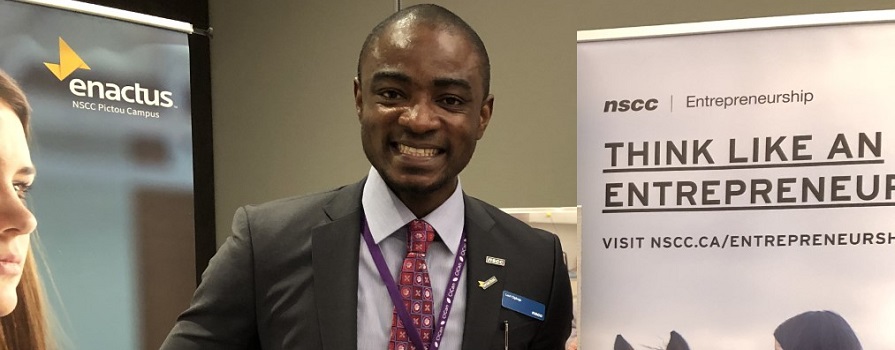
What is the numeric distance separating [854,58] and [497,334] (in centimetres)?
158

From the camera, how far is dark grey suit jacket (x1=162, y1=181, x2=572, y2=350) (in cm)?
118

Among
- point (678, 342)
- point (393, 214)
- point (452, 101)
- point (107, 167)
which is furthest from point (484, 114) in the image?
point (107, 167)

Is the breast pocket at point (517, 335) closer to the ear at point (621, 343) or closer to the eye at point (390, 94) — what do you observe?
the eye at point (390, 94)

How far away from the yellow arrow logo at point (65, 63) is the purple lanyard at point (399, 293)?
1617mm

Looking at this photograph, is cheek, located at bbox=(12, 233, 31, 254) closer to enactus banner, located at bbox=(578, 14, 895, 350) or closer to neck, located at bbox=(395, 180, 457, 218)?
neck, located at bbox=(395, 180, 457, 218)

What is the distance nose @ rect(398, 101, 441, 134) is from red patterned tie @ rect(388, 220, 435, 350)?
7.9 inches

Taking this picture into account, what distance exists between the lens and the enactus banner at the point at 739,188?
212 centimetres

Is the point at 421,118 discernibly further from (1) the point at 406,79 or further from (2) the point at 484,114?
(2) the point at 484,114

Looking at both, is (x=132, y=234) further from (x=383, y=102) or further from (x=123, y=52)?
(x=383, y=102)

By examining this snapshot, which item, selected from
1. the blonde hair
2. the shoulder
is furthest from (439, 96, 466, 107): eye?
the blonde hair

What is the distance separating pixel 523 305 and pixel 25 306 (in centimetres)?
186

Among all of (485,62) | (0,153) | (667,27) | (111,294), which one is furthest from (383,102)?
(111,294)

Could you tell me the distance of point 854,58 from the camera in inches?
83.6

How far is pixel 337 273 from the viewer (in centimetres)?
121
